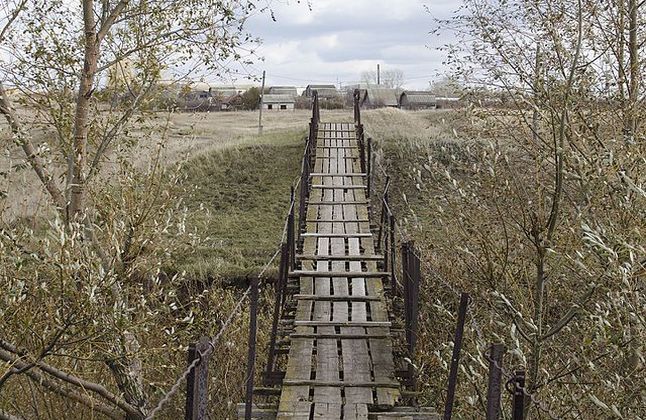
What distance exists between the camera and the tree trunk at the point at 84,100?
779 cm

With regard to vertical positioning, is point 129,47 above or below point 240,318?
above

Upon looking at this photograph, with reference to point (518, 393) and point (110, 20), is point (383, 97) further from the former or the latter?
point (518, 393)

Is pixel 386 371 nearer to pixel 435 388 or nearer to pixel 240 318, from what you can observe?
pixel 435 388

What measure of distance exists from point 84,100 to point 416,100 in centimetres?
3938

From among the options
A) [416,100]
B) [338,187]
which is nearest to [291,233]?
[338,187]

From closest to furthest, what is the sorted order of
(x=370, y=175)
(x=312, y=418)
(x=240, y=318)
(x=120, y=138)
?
(x=312, y=418)
(x=120, y=138)
(x=240, y=318)
(x=370, y=175)

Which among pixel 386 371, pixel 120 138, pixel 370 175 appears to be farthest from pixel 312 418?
pixel 370 175

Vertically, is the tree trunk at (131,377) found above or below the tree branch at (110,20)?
below

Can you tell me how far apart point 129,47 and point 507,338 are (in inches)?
201

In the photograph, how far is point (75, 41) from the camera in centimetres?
805

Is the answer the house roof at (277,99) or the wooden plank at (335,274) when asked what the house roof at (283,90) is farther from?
the wooden plank at (335,274)

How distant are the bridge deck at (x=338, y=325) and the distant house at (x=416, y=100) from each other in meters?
34.2

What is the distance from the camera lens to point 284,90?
64875 mm

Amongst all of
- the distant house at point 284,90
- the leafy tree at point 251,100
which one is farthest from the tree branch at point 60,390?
the distant house at point 284,90
